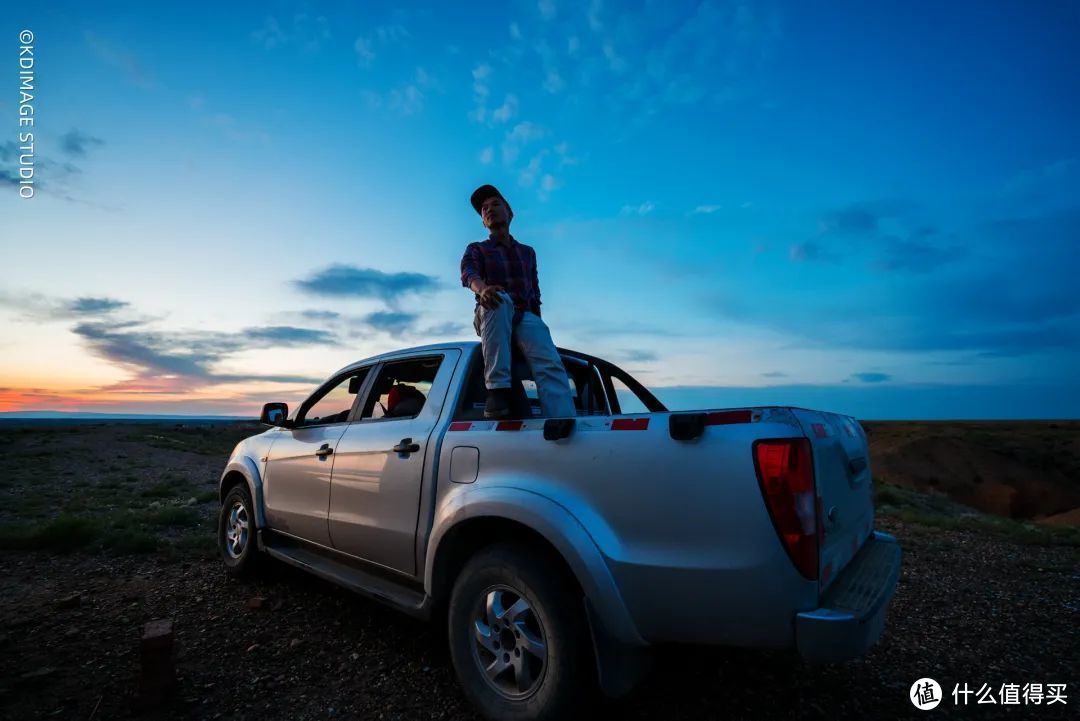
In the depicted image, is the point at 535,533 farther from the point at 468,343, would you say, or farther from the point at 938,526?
the point at 938,526

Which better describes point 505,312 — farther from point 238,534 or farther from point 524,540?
point 238,534

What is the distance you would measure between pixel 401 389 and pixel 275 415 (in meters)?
1.48

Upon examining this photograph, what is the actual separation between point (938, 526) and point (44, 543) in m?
11.8

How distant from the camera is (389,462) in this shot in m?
3.25

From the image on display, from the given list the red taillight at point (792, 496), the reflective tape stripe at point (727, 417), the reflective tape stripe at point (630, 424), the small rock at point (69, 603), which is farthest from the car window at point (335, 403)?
the red taillight at point (792, 496)

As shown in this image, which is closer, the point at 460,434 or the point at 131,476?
the point at 460,434

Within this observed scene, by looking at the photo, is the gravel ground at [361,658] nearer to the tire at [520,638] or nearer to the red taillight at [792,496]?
the tire at [520,638]

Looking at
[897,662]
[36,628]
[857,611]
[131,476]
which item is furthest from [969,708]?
[131,476]

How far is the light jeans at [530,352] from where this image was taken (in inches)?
123

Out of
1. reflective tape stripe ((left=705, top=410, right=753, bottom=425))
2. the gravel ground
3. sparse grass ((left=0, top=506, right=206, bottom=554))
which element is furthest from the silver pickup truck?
sparse grass ((left=0, top=506, right=206, bottom=554))

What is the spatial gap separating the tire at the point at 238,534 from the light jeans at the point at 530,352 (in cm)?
286

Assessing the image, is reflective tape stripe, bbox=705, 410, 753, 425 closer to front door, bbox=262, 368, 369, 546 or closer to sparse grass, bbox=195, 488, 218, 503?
front door, bbox=262, 368, 369, 546

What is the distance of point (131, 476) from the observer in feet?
48.9

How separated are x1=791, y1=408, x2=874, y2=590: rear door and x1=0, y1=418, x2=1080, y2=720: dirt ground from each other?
2.99ft
